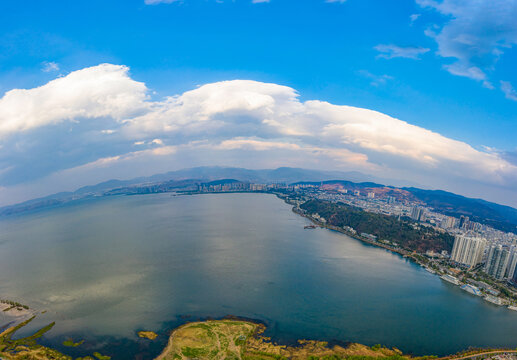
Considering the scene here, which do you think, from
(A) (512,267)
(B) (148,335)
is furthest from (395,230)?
(B) (148,335)

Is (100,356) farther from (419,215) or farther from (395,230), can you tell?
(419,215)

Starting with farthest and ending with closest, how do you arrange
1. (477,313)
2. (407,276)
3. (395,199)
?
(395,199), (407,276), (477,313)

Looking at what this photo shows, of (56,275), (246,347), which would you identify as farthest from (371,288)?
(56,275)

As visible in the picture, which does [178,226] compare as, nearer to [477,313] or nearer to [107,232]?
[107,232]

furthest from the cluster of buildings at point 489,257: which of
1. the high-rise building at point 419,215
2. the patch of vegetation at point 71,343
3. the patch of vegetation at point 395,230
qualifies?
the patch of vegetation at point 71,343

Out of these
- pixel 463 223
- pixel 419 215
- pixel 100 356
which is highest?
pixel 463 223

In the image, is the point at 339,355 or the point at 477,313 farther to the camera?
the point at 477,313

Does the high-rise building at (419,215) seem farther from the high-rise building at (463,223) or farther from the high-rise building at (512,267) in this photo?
the high-rise building at (512,267)
